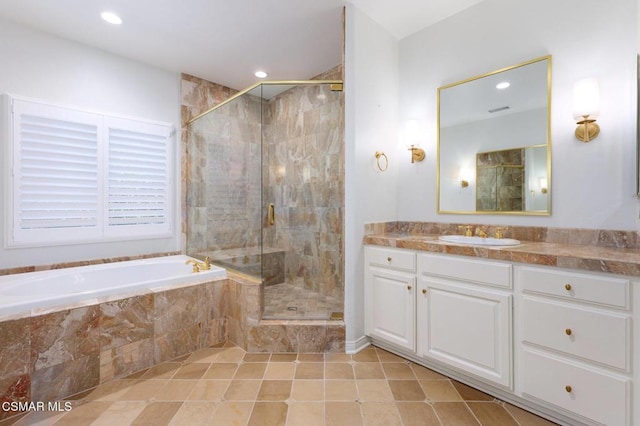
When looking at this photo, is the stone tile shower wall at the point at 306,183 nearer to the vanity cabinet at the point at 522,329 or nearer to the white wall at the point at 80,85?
the vanity cabinet at the point at 522,329

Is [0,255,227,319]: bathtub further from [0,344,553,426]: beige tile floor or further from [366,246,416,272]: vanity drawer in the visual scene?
[366,246,416,272]: vanity drawer

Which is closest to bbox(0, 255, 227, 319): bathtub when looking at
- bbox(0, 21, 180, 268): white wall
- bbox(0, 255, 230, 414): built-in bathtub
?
bbox(0, 255, 230, 414): built-in bathtub

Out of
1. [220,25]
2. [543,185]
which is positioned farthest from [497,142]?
[220,25]

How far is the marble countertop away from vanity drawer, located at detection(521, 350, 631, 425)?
0.48 meters

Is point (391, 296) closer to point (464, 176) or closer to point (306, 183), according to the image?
point (464, 176)

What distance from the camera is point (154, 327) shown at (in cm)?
209

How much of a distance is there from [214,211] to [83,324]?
1693mm

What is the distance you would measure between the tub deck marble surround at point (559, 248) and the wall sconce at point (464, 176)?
0.33m

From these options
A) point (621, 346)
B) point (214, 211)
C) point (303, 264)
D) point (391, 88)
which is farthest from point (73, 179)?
point (621, 346)

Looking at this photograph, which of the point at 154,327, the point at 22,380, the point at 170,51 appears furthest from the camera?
the point at 170,51

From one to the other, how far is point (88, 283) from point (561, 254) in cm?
352

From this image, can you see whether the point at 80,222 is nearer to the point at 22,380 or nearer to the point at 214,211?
the point at 214,211

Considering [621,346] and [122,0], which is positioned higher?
[122,0]

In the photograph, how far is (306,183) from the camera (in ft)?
10.4
